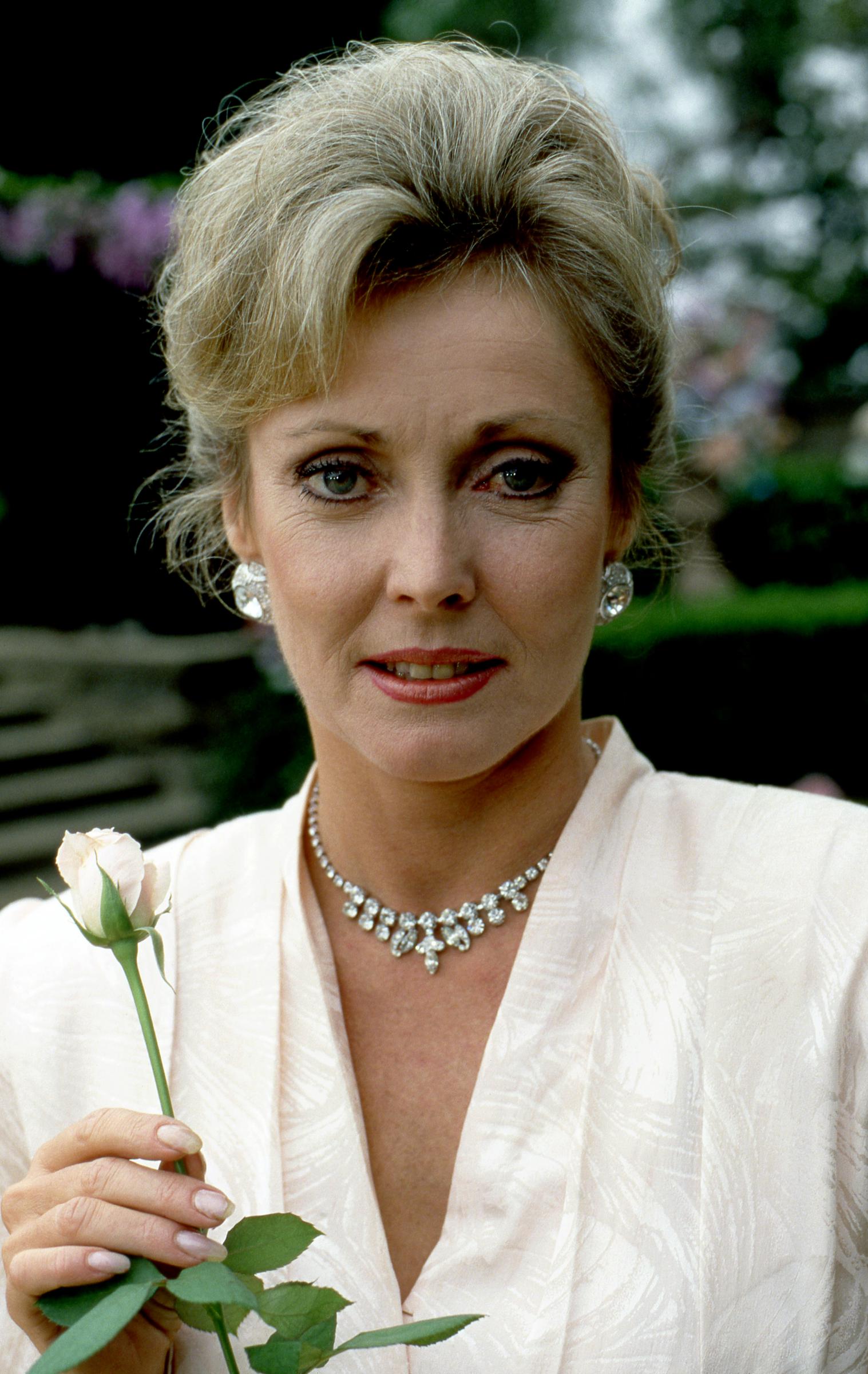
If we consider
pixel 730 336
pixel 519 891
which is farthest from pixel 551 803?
pixel 730 336

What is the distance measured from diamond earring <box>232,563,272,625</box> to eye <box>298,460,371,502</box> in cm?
33

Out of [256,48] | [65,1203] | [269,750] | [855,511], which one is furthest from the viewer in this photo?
[855,511]

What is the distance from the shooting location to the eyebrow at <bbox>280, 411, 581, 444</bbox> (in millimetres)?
1856

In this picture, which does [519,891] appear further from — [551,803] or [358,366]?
[358,366]

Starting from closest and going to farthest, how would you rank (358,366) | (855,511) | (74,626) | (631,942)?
(358,366) → (631,942) → (74,626) → (855,511)

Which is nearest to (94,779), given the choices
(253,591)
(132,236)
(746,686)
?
(132,236)

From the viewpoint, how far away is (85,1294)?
1409 millimetres

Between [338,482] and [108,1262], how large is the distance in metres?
1.02

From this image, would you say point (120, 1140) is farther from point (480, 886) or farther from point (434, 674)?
point (480, 886)

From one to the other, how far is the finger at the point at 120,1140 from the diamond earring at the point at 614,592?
3.69 ft

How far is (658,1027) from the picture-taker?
1.91 meters

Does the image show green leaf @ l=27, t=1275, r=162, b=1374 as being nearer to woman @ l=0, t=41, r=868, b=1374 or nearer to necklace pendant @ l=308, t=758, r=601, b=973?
woman @ l=0, t=41, r=868, b=1374

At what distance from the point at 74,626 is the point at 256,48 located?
18.7 ft

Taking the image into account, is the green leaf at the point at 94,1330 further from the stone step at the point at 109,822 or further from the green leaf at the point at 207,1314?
the stone step at the point at 109,822
